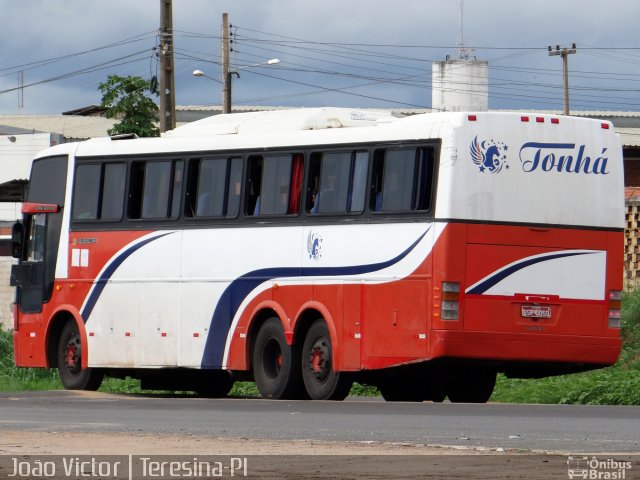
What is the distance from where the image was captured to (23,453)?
12.5 meters

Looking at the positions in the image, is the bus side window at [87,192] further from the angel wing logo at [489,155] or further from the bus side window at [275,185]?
the angel wing logo at [489,155]

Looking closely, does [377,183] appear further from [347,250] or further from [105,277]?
[105,277]

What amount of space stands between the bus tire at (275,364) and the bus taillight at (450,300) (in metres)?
2.63

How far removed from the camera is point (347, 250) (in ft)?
71.2

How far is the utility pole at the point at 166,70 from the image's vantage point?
3991 centimetres

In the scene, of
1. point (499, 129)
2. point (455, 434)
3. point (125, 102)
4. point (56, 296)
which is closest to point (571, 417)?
point (455, 434)

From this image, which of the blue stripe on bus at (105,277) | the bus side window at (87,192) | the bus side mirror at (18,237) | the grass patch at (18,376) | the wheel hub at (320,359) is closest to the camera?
the wheel hub at (320,359)

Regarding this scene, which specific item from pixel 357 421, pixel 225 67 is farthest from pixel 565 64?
pixel 357 421

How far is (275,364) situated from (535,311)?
3.71 metres

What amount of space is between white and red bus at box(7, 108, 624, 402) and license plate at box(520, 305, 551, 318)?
2cm

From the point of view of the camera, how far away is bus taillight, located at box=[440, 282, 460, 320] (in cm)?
2053

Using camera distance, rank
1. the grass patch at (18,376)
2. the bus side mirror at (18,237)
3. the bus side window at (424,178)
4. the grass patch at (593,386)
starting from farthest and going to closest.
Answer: the grass patch at (18,376), the bus side mirror at (18,237), the grass patch at (593,386), the bus side window at (424,178)

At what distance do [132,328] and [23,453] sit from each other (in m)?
12.6

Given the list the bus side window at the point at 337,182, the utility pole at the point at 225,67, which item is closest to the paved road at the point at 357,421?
the bus side window at the point at 337,182
